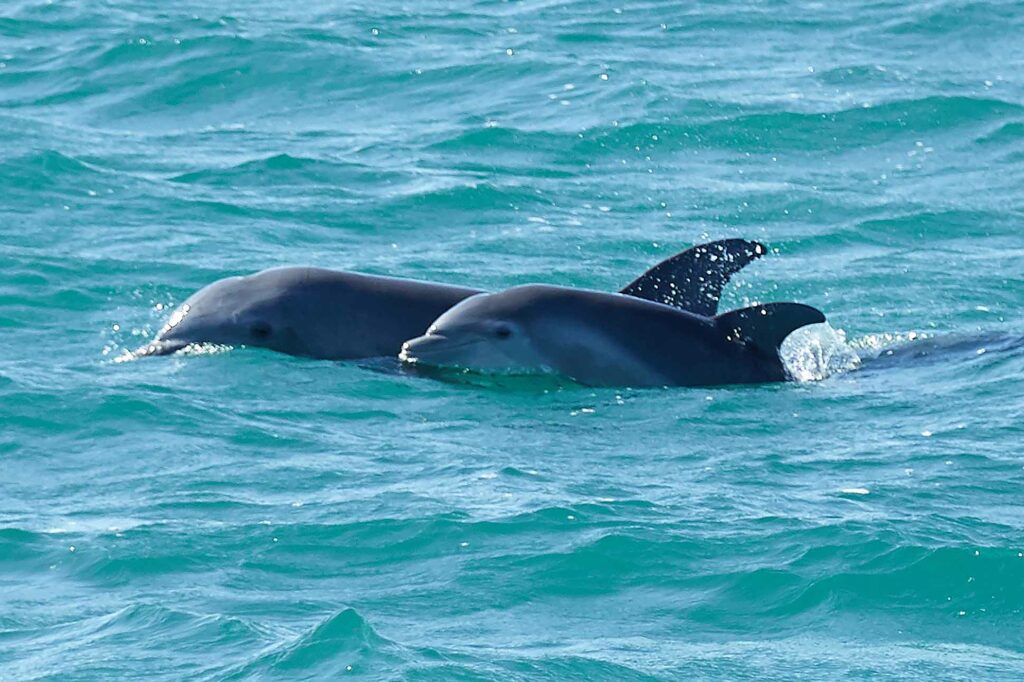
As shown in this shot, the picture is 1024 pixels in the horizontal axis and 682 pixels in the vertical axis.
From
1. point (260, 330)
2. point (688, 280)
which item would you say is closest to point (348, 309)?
point (260, 330)

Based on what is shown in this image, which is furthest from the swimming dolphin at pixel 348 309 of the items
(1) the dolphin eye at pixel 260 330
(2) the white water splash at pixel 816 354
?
(2) the white water splash at pixel 816 354

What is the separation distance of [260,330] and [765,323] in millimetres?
3857

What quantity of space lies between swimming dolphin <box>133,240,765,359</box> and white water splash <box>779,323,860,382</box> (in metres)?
0.78

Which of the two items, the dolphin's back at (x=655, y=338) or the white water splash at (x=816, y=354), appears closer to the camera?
the dolphin's back at (x=655, y=338)

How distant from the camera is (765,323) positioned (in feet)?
48.8

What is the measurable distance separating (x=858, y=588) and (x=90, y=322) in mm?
8176

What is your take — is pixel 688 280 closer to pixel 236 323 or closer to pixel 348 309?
pixel 348 309

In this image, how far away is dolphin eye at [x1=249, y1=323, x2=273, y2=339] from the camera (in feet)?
50.8

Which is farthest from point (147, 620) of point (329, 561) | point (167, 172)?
point (167, 172)

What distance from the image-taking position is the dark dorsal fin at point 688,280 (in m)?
15.5

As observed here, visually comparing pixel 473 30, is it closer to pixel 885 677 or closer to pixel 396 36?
pixel 396 36

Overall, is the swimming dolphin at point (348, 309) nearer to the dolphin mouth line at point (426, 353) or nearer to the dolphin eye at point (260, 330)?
the dolphin eye at point (260, 330)

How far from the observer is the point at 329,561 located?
11.1 metres

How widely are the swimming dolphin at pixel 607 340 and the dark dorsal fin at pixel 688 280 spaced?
47cm
